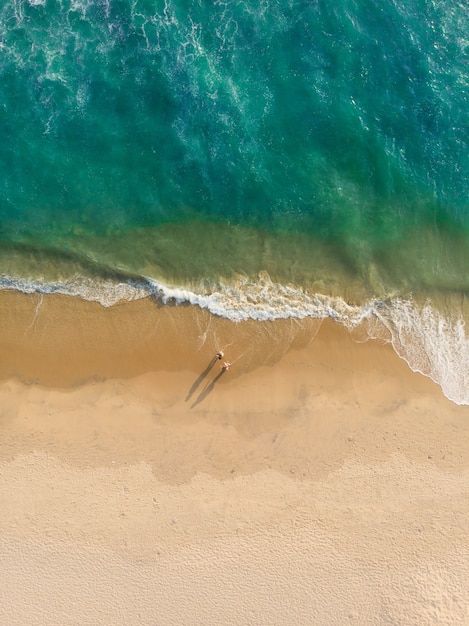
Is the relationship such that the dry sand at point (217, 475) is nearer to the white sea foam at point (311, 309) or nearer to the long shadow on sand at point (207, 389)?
the long shadow on sand at point (207, 389)

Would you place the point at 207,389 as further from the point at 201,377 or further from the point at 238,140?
the point at 238,140

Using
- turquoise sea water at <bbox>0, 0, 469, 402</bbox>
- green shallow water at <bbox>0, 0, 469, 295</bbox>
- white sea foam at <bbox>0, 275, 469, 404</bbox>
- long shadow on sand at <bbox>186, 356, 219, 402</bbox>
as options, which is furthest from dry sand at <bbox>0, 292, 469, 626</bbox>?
green shallow water at <bbox>0, 0, 469, 295</bbox>

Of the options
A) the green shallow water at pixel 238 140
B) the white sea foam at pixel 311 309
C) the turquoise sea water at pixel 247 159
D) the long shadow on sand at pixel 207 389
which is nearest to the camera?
the long shadow on sand at pixel 207 389

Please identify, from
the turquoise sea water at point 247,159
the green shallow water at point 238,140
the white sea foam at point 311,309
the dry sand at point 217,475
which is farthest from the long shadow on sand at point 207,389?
the green shallow water at point 238,140

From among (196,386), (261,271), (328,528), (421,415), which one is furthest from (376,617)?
(261,271)

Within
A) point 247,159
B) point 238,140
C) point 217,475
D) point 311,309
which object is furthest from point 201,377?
point 238,140

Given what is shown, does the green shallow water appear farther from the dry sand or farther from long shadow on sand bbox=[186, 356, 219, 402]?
long shadow on sand bbox=[186, 356, 219, 402]

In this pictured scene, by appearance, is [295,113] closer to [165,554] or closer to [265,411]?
[265,411]
